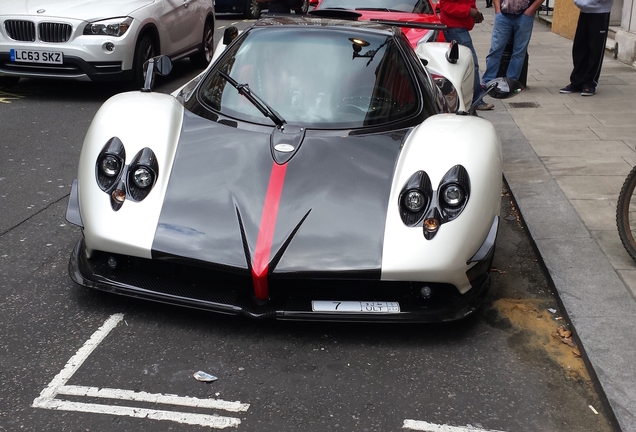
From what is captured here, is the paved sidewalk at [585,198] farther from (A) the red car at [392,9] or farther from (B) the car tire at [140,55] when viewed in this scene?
(B) the car tire at [140,55]

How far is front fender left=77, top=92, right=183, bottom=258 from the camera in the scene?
11.5 feet

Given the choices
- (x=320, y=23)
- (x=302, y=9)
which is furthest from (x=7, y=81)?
(x=320, y=23)

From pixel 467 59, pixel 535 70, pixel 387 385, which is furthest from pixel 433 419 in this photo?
pixel 535 70

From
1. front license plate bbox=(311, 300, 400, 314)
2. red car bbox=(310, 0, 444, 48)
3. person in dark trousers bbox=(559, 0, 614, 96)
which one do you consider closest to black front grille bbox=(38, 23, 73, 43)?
red car bbox=(310, 0, 444, 48)

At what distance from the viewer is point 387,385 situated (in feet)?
10.5

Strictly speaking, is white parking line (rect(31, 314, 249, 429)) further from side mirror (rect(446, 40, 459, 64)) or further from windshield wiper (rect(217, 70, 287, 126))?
side mirror (rect(446, 40, 459, 64))

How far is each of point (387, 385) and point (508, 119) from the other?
5.60 metres

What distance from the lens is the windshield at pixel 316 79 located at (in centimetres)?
430

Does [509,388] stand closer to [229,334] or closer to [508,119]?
[229,334]

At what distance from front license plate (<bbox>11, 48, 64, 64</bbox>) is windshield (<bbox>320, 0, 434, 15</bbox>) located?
3365mm

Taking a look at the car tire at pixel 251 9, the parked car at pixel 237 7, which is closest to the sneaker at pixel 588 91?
the parked car at pixel 237 7

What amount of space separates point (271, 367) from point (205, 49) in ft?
28.6

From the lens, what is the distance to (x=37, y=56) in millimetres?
8461

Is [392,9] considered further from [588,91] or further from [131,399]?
[131,399]
